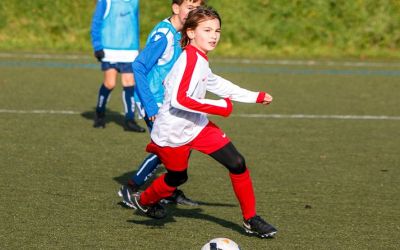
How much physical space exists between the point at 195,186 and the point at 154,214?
1462mm

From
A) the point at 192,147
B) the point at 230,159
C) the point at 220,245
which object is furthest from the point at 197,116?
the point at 220,245

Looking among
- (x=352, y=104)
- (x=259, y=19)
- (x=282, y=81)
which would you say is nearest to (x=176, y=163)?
(x=352, y=104)

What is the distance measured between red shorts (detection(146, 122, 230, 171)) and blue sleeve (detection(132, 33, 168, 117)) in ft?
1.69

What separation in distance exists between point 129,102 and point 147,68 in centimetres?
437

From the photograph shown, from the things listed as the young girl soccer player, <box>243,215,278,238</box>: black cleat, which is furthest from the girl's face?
<box>243,215,278,238</box>: black cleat

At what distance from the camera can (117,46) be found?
1149 cm

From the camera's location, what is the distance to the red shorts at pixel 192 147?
254 inches

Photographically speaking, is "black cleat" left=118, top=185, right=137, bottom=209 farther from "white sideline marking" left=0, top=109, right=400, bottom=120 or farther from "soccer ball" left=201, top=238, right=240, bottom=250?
"white sideline marking" left=0, top=109, right=400, bottom=120

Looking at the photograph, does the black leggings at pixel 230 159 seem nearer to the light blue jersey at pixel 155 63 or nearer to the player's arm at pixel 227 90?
the player's arm at pixel 227 90

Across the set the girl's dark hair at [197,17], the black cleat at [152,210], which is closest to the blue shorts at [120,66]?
the black cleat at [152,210]

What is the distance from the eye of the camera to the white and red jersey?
245 inches

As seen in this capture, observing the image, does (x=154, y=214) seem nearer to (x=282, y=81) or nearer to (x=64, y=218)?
(x=64, y=218)

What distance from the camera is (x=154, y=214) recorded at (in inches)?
273

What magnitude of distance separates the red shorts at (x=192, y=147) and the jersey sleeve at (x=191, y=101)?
0.31m
